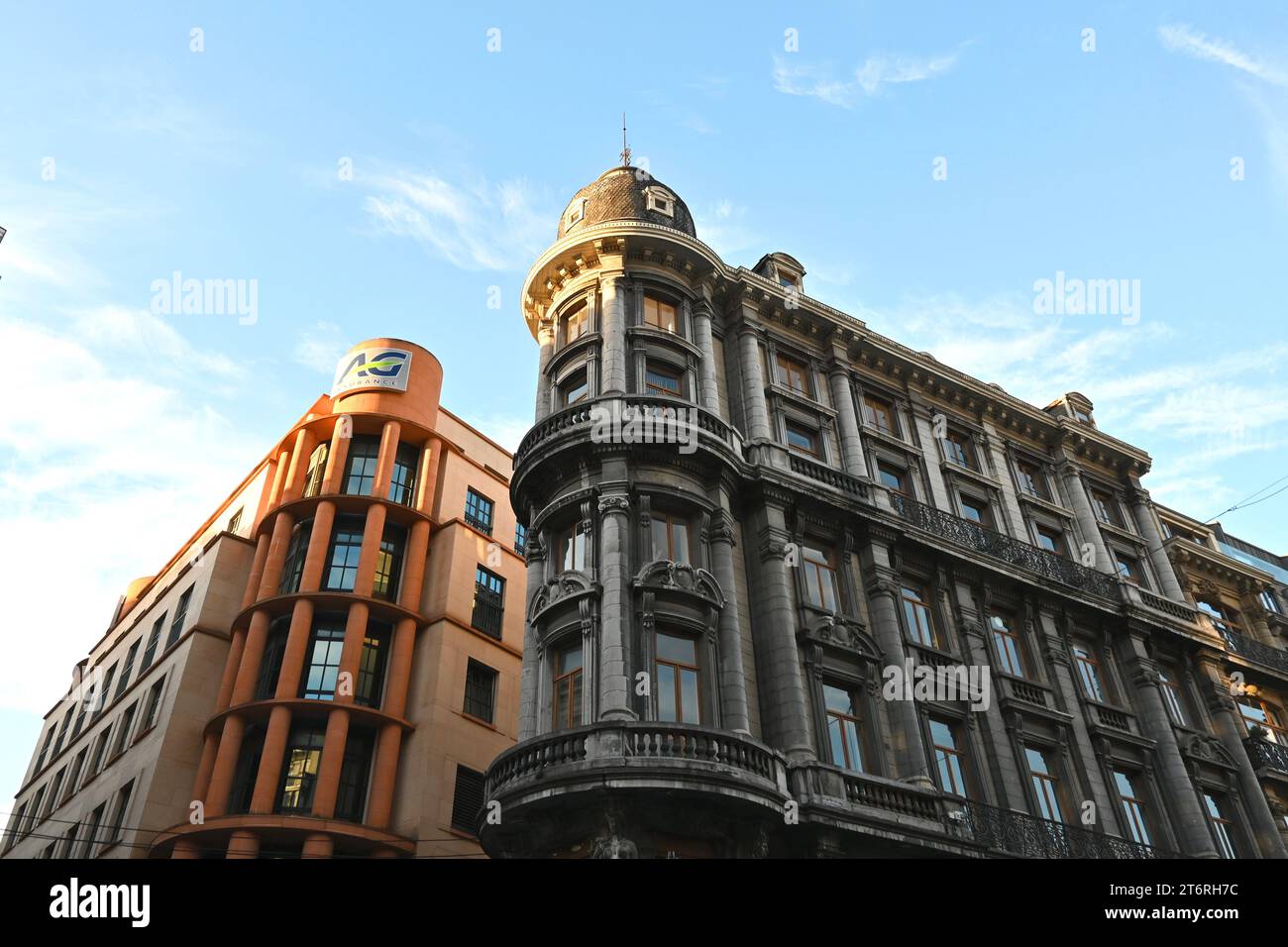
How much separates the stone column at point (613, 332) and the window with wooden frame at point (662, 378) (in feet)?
3.67

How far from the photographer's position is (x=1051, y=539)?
120ft

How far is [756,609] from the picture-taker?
2564 cm

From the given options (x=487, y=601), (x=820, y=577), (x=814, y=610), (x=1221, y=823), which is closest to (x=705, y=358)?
(x=820, y=577)

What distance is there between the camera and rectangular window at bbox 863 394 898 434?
113 feet

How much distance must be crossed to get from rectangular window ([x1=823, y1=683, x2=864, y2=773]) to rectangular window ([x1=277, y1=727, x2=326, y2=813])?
732 inches

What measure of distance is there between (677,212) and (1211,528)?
108 ft

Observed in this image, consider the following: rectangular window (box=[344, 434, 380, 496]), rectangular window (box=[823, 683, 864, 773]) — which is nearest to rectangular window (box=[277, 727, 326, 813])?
rectangular window (box=[344, 434, 380, 496])

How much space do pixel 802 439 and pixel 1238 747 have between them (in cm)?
1831

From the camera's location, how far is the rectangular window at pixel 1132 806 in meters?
28.1

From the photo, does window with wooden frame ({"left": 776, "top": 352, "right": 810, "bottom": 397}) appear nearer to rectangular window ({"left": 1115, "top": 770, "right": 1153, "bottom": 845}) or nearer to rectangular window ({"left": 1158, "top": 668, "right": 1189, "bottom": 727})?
rectangular window ({"left": 1158, "top": 668, "right": 1189, "bottom": 727})
